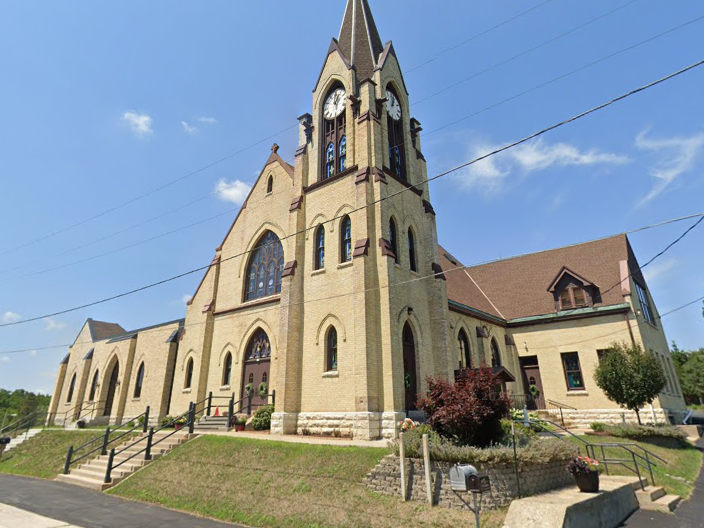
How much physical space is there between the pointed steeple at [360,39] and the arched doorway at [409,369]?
13672mm

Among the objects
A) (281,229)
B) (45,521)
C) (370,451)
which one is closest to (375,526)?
(370,451)

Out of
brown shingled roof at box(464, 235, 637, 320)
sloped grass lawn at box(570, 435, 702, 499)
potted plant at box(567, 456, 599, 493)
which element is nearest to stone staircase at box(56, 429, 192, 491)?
potted plant at box(567, 456, 599, 493)

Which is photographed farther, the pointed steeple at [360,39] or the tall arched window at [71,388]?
the tall arched window at [71,388]

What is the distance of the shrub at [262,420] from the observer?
1769 centimetres

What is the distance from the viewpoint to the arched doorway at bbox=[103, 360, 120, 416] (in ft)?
101

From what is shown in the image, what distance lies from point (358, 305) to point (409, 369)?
3.76 m

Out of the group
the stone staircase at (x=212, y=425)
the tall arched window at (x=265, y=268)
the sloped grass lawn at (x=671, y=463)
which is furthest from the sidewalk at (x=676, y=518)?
the tall arched window at (x=265, y=268)

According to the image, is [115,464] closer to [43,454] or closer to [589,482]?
[43,454]

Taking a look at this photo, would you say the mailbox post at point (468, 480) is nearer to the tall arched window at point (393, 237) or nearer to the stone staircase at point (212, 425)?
the tall arched window at point (393, 237)

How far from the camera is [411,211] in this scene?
66.4 feet

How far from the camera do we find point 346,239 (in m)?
18.5

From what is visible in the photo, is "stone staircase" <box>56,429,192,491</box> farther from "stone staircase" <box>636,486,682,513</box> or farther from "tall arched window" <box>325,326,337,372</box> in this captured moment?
"stone staircase" <box>636,486,682,513</box>

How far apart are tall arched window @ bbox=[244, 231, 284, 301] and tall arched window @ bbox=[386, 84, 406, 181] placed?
7.58 meters

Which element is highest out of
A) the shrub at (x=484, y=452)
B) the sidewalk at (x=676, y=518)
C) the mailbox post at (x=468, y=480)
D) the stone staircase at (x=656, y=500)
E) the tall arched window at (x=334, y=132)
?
the tall arched window at (x=334, y=132)
